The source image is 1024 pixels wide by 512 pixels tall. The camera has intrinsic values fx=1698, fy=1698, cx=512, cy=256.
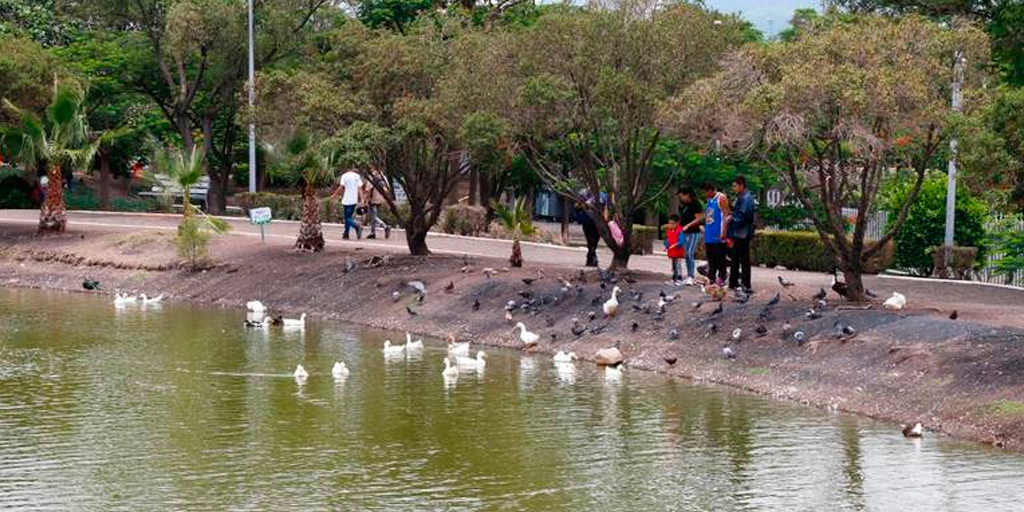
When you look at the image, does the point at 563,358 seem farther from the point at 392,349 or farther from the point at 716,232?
the point at 716,232

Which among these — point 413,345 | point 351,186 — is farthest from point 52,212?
point 413,345

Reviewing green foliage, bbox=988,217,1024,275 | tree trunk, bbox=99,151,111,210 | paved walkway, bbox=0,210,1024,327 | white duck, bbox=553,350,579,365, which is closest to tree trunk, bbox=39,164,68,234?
paved walkway, bbox=0,210,1024,327

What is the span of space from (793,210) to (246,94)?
45.2ft

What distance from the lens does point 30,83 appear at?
41719 millimetres

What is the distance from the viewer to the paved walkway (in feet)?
88.0

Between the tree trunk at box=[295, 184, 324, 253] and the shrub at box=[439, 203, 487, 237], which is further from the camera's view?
the shrub at box=[439, 203, 487, 237]

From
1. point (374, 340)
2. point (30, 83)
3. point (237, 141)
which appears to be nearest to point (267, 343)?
point (374, 340)

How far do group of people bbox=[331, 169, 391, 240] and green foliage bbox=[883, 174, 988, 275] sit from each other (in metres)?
11.4

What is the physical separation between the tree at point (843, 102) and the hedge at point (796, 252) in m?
7.60

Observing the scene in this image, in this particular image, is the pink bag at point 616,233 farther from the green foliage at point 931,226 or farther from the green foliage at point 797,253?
the green foliage at point 931,226

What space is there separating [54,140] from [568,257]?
43.5 feet

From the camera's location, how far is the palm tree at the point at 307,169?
34812 millimetres

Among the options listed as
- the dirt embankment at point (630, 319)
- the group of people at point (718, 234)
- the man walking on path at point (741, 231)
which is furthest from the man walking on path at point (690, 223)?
the man walking on path at point (741, 231)

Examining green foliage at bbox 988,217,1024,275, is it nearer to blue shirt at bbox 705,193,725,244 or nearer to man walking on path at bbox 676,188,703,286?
man walking on path at bbox 676,188,703,286
